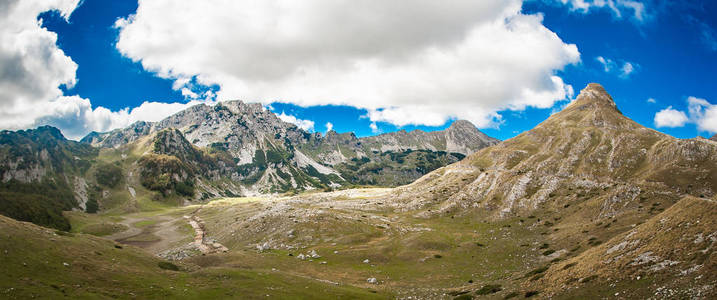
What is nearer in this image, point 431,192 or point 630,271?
point 630,271

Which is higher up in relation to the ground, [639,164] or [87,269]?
[639,164]

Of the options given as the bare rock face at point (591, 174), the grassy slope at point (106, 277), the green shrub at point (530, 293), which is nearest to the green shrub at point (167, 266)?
the grassy slope at point (106, 277)

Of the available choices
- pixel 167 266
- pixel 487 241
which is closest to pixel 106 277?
pixel 167 266

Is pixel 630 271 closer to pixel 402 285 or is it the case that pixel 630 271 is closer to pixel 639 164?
pixel 402 285

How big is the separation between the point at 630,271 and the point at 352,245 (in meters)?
71.5

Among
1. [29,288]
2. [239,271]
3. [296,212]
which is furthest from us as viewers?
[296,212]

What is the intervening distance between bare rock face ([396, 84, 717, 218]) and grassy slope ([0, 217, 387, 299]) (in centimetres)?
8557

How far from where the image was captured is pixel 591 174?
13075 centimetres

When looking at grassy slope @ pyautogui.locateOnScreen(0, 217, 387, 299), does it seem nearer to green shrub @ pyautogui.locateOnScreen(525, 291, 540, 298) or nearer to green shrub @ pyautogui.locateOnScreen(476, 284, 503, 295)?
green shrub @ pyautogui.locateOnScreen(476, 284, 503, 295)

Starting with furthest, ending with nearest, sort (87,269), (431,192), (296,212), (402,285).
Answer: (431,192), (296,212), (402,285), (87,269)

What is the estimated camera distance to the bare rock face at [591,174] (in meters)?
102

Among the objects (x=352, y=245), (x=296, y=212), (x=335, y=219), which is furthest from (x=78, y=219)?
(x=352, y=245)

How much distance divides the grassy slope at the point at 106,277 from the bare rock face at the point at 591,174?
281 feet

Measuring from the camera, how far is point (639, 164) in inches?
5089
